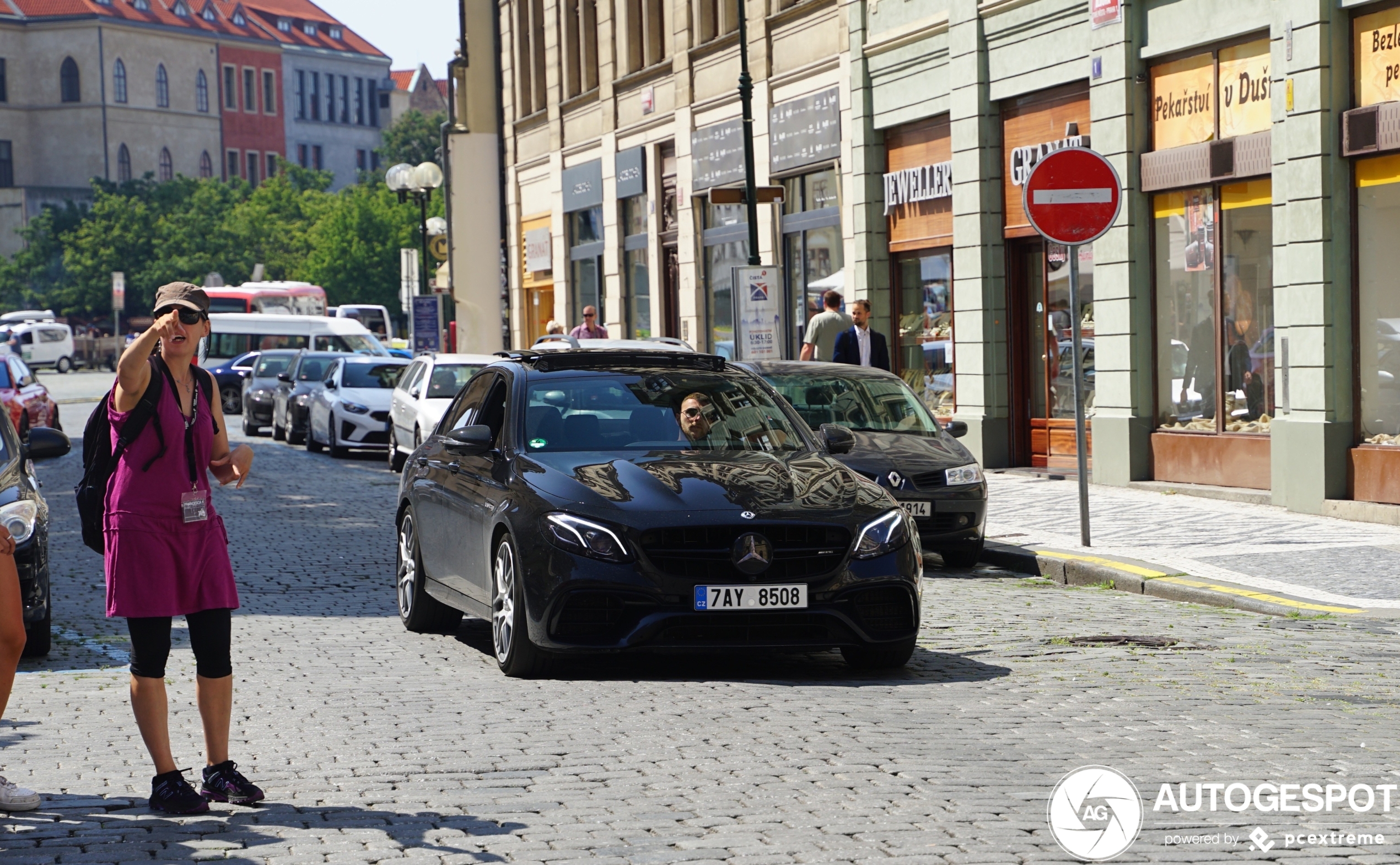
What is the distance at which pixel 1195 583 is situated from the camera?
12.2 metres

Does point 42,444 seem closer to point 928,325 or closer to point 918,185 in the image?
point 918,185

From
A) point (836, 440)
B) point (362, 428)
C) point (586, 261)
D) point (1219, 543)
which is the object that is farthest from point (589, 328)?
point (836, 440)

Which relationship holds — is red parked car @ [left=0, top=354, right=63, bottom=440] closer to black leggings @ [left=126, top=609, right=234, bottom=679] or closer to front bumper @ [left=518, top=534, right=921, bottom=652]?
front bumper @ [left=518, top=534, right=921, bottom=652]

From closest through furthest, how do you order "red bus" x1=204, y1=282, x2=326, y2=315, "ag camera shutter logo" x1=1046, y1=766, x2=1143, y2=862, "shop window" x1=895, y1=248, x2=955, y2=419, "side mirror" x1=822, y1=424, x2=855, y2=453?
"ag camera shutter logo" x1=1046, y1=766, x2=1143, y2=862 → "side mirror" x1=822, y1=424, x2=855, y2=453 → "shop window" x1=895, y1=248, x2=955, y2=419 → "red bus" x1=204, y1=282, x2=326, y2=315

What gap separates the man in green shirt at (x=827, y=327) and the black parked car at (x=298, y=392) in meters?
12.0

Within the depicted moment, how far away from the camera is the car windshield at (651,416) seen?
10.0 meters

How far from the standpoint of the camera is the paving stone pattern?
19.6ft

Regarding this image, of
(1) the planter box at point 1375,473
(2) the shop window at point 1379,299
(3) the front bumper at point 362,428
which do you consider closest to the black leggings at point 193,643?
(1) the planter box at point 1375,473

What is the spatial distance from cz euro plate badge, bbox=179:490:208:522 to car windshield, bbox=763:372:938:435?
30.9ft

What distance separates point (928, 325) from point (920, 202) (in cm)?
146

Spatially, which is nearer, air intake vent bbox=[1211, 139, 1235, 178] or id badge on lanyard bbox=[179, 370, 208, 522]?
id badge on lanyard bbox=[179, 370, 208, 522]

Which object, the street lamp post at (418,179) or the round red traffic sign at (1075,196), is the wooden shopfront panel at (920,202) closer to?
the round red traffic sign at (1075,196)

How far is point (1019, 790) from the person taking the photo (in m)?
6.57

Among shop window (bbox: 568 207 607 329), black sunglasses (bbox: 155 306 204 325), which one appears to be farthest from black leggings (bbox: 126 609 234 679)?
shop window (bbox: 568 207 607 329)
